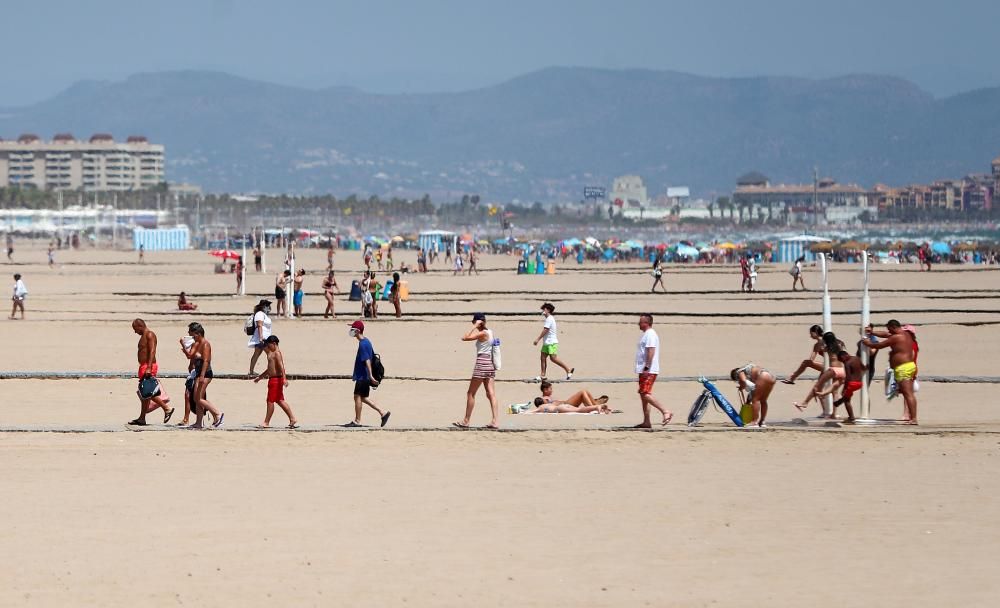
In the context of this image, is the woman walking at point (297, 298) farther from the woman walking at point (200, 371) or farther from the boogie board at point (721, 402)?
the boogie board at point (721, 402)

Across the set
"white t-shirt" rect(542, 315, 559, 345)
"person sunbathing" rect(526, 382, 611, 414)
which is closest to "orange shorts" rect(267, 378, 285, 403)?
"person sunbathing" rect(526, 382, 611, 414)

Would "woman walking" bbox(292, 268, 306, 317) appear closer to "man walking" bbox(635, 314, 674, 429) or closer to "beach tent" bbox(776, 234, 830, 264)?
"man walking" bbox(635, 314, 674, 429)

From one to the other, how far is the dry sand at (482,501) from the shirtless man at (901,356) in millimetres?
355

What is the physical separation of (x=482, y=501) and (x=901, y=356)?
5357 millimetres

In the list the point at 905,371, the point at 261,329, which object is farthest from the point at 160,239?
the point at 905,371

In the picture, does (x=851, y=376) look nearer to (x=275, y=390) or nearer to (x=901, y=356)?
(x=901, y=356)

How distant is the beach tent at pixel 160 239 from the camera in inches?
3568

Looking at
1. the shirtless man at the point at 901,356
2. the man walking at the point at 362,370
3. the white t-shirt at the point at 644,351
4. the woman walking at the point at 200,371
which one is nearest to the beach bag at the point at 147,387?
the woman walking at the point at 200,371

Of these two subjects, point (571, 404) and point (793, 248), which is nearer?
point (571, 404)

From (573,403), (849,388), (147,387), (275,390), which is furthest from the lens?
(573,403)

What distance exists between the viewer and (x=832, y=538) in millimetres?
9492

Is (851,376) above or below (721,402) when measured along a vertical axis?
above

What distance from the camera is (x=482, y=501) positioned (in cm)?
1070

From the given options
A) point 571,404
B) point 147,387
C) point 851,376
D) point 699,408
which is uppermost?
point 851,376
